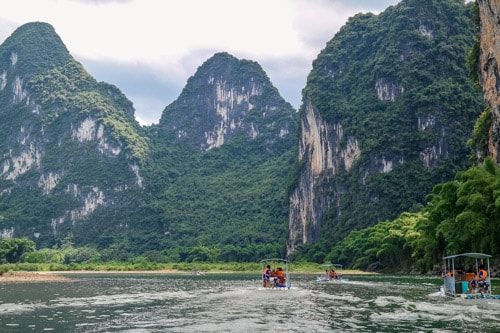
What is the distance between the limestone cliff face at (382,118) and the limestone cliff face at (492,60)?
4792cm

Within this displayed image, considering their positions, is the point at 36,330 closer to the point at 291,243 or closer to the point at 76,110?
the point at 291,243

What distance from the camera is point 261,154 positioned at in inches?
7569

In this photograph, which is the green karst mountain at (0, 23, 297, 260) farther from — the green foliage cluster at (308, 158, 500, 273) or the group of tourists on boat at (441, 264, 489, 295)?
the group of tourists on boat at (441, 264, 489, 295)

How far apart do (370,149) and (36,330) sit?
89.1 m

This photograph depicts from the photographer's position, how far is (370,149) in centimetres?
10138

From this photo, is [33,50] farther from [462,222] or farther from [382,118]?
[462,222]

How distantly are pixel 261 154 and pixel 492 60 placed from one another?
150123mm

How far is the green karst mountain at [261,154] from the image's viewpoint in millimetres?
98625

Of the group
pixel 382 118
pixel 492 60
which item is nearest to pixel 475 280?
pixel 492 60

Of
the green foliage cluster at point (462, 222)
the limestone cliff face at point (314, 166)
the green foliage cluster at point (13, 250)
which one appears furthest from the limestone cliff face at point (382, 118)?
the green foliage cluster at point (13, 250)

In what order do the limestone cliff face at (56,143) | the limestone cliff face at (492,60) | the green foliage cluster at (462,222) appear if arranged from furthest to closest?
the limestone cliff face at (56,143) < the limestone cliff face at (492,60) < the green foliage cluster at (462,222)

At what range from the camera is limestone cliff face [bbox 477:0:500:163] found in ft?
135

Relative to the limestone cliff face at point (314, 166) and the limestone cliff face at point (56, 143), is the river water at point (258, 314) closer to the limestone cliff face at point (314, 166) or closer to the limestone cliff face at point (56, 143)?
the limestone cliff face at point (314, 166)

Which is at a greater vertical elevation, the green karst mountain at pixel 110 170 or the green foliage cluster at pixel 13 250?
the green karst mountain at pixel 110 170
